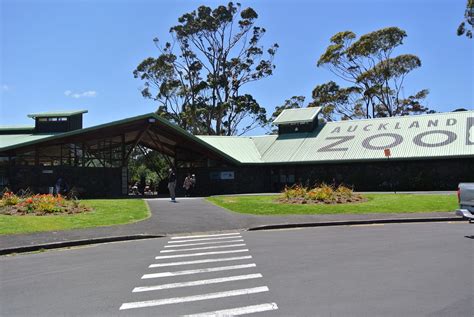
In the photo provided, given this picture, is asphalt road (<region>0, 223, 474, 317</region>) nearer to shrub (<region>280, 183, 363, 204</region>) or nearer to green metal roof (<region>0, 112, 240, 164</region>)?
shrub (<region>280, 183, 363, 204</region>)

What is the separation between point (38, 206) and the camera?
17.5m

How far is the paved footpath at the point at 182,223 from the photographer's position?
12.4 meters

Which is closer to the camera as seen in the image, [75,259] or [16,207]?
[75,259]

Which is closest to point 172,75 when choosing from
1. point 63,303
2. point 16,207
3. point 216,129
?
point 216,129

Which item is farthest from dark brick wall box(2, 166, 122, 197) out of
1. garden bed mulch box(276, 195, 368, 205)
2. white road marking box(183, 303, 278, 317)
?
white road marking box(183, 303, 278, 317)

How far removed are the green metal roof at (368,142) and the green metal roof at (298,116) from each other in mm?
1215

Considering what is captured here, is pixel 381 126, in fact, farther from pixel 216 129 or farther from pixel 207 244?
pixel 207 244

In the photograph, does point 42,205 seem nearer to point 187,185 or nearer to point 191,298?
point 191,298

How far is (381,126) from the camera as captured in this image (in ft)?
119

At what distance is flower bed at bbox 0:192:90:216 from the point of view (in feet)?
56.3

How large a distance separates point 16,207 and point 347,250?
13.5 meters

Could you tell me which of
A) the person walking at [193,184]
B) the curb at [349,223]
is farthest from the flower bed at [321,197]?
the person walking at [193,184]

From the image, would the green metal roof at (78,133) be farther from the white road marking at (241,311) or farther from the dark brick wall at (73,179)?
the white road marking at (241,311)

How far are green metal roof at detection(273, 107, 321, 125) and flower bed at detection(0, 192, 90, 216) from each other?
24286 millimetres
